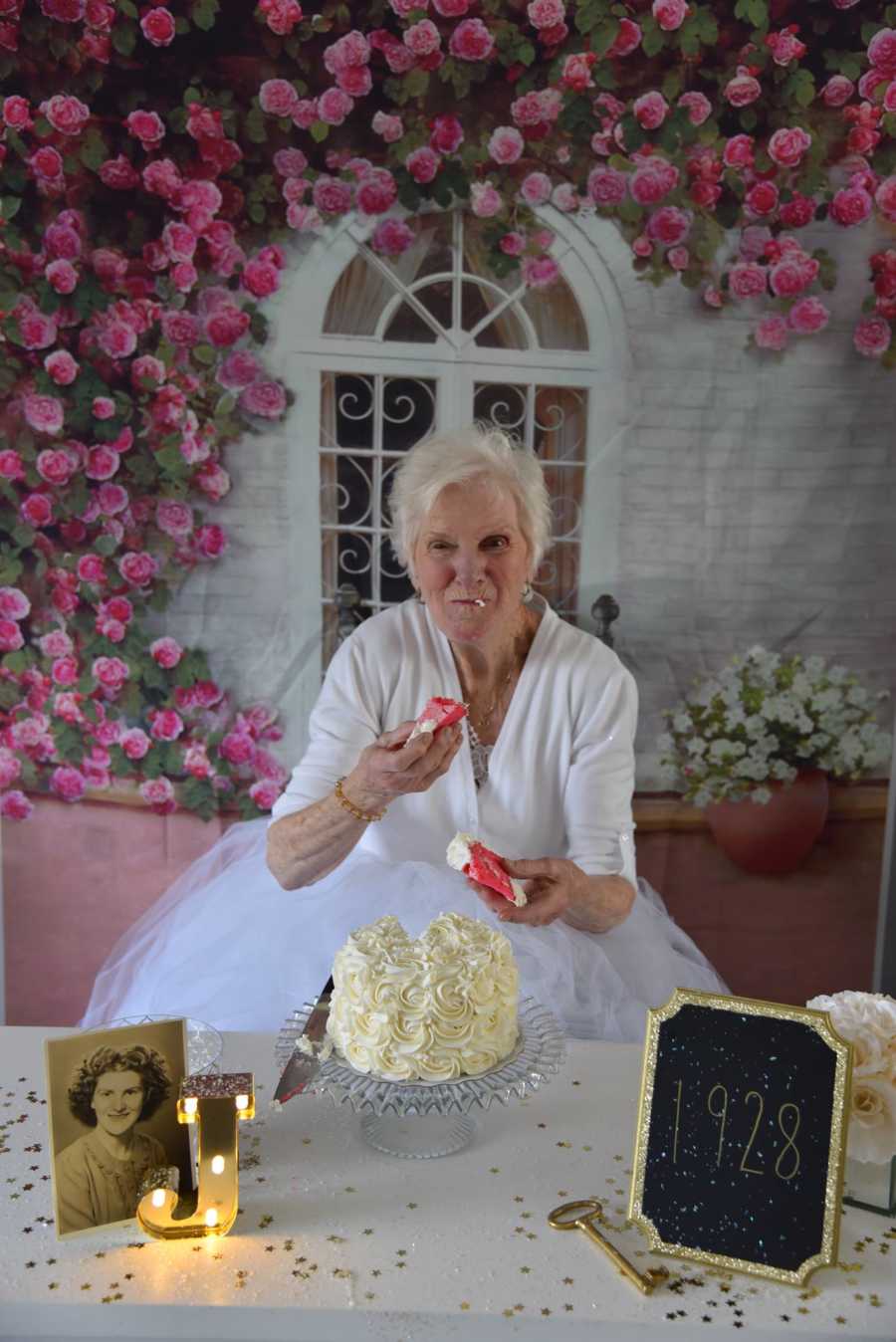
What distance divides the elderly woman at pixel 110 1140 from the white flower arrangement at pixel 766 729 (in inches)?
70.7

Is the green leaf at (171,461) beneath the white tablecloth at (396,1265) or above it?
above

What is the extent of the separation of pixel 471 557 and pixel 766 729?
965 mm

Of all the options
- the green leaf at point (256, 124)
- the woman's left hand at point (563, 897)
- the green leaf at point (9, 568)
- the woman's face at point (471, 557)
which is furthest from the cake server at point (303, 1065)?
the green leaf at point (256, 124)

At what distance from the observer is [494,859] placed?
5.66 feet

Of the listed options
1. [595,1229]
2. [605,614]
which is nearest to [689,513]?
[605,614]

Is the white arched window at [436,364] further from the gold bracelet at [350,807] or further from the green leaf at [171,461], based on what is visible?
the gold bracelet at [350,807]

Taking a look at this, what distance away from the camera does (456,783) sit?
236 cm

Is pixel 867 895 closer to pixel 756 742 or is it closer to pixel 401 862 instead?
pixel 756 742

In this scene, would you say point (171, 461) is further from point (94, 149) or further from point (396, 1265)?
point (396, 1265)

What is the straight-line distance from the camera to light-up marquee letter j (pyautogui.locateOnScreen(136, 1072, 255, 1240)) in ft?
4.02

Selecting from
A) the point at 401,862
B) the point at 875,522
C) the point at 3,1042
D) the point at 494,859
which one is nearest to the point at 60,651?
the point at 401,862

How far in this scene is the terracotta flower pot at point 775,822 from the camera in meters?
2.81

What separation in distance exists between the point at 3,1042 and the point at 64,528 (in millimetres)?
1437

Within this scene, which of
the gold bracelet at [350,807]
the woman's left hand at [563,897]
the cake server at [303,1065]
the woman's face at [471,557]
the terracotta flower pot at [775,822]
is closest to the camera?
the cake server at [303,1065]
